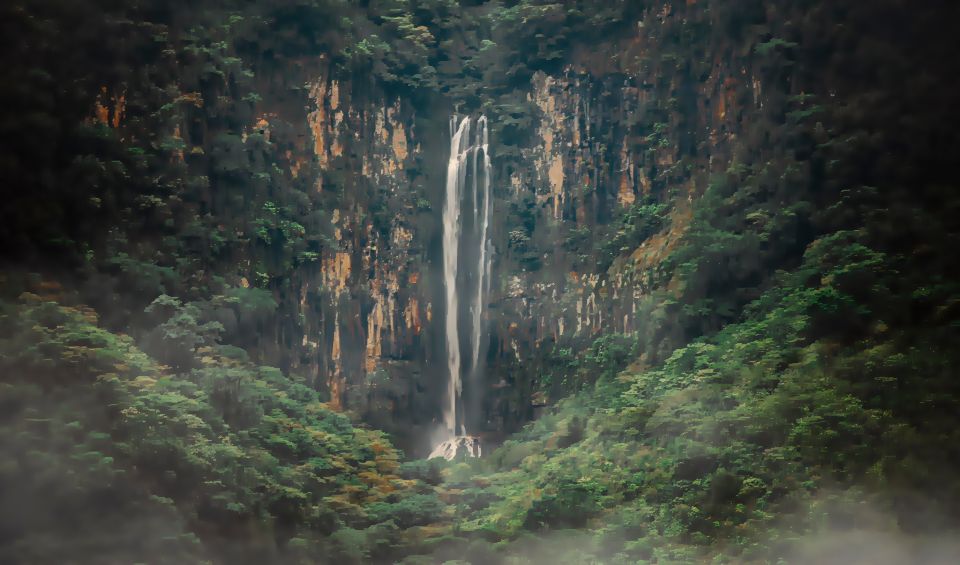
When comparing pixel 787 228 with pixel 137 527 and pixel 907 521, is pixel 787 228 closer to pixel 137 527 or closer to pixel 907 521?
pixel 907 521

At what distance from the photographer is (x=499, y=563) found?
14914mm

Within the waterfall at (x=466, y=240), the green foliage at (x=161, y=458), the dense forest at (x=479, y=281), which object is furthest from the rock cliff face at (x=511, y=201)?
the green foliage at (x=161, y=458)

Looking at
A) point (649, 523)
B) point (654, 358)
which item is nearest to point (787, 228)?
point (654, 358)

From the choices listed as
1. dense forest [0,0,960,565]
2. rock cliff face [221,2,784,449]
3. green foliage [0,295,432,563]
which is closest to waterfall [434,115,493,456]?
dense forest [0,0,960,565]

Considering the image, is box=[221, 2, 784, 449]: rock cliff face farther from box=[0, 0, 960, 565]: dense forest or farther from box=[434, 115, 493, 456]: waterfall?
box=[434, 115, 493, 456]: waterfall

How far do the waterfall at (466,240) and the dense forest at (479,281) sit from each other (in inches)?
2.3

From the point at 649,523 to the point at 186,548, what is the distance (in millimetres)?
6024

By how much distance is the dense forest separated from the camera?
1384cm

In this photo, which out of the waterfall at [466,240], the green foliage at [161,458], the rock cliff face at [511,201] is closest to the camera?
the green foliage at [161,458]

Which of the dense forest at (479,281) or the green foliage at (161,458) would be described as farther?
the dense forest at (479,281)

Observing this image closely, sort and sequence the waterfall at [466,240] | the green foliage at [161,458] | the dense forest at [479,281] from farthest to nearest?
the waterfall at [466,240] < the dense forest at [479,281] < the green foliage at [161,458]

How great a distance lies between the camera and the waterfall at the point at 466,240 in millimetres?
21094

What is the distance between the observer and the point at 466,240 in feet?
70.3

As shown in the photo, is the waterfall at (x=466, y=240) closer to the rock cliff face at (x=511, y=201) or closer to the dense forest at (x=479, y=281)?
the dense forest at (x=479, y=281)
